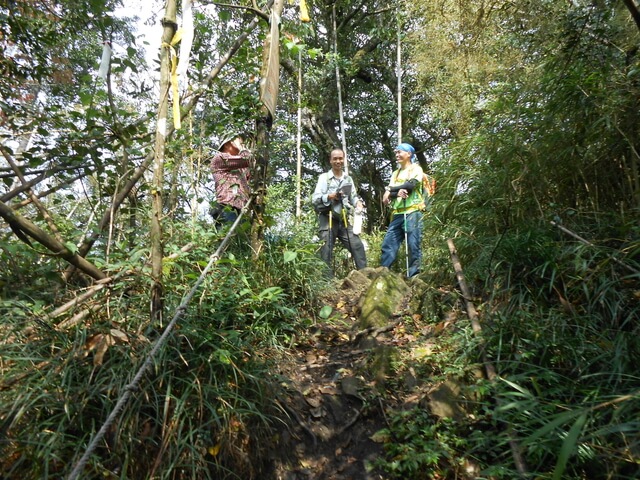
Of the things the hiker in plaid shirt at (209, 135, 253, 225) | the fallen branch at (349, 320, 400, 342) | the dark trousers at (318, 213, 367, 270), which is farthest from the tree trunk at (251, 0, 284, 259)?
the dark trousers at (318, 213, 367, 270)

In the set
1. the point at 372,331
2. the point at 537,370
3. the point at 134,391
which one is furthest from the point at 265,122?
the point at 537,370

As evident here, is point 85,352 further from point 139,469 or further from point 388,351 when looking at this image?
point 388,351

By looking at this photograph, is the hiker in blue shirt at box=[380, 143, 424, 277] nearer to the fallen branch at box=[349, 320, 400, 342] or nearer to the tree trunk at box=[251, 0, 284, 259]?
the fallen branch at box=[349, 320, 400, 342]

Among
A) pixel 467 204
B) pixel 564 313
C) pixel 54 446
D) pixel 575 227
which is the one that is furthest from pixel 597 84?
pixel 54 446

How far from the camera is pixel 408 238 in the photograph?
15.7 ft

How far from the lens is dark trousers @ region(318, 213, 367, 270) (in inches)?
198

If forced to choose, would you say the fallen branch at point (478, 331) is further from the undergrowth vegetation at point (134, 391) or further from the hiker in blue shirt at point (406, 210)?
the undergrowth vegetation at point (134, 391)

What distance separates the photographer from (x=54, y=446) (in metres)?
1.68

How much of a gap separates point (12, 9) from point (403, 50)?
10.1 meters

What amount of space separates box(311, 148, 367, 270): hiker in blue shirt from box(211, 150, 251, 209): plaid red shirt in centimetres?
165

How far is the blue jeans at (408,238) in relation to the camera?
4721 mm

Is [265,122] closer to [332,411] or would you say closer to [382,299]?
[382,299]

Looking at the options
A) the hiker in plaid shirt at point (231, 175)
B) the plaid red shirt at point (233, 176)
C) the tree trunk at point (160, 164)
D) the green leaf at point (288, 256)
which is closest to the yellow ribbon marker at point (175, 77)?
the tree trunk at point (160, 164)

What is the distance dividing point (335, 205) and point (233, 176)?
195cm
